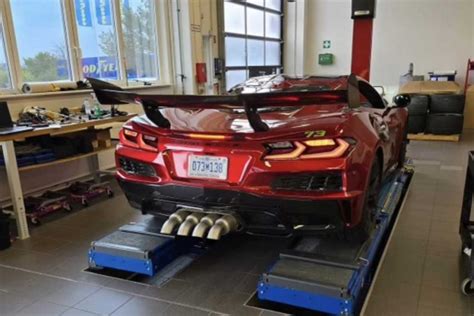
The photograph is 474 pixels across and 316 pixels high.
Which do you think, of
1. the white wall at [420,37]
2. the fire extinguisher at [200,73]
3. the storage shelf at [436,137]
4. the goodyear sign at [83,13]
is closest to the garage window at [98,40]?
the goodyear sign at [83,13]

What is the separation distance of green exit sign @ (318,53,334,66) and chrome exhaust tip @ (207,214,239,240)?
9346mm

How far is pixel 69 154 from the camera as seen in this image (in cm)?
380

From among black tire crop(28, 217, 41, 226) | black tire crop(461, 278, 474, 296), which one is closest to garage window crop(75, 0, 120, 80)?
black tire crop(28, 217, 41, 226)

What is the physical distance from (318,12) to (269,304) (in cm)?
983

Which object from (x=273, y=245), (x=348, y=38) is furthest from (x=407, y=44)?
(x=273, y=245)

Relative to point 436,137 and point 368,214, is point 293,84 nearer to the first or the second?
point 368,214

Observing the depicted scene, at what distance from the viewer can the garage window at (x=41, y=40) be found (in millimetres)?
4188

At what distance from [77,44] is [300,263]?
3.96 meters

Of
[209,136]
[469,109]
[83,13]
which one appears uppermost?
[83,13]

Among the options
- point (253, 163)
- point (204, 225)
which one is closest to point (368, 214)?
point (253, 163)

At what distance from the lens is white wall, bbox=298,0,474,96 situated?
8.98 meters

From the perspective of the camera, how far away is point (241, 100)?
6.31 ft

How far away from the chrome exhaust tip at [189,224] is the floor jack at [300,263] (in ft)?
1.30

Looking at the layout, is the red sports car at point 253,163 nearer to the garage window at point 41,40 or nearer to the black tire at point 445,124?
the garage window at point 41,40
